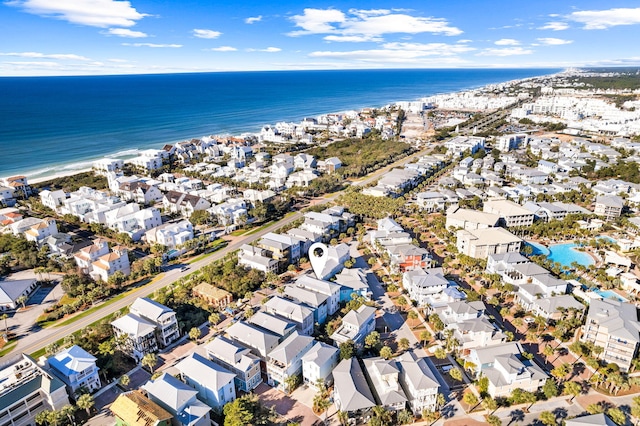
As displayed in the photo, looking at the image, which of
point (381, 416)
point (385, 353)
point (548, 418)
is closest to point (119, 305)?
point (385, 353)

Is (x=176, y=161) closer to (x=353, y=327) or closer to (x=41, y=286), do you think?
(x=41, y=286)

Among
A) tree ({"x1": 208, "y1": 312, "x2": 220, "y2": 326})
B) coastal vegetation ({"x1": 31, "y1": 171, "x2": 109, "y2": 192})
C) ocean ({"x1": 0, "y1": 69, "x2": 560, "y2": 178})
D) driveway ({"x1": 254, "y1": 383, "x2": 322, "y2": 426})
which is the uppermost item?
ocean ({"x1": 0, "y1": 69, "x2": 560, "y2": 178})

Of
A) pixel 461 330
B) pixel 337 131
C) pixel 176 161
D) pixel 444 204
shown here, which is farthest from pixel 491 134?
pixel 461 330

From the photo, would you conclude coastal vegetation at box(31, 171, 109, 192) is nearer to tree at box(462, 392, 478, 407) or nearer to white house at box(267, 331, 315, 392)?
white house at box(267, 331, 315, 392)

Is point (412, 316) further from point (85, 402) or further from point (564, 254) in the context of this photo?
Answer: point (85, 402)

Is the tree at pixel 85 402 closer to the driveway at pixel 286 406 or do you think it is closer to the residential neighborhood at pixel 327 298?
the residential neighborhood at pixel 327 298

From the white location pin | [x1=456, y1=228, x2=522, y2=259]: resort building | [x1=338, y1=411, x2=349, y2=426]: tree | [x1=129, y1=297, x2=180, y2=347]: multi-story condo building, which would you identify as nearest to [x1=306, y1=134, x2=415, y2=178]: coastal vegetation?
the white location pin

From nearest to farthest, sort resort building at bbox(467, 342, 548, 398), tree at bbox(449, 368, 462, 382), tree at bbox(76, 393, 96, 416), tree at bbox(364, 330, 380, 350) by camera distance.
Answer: tree at bbox(76, 393, 96, 416)
resort building at bbox(467, 342, 548, 398)
tree at bbox(449, 368, 462, 382)
tree at bbox(364, 330, 380, 350)
